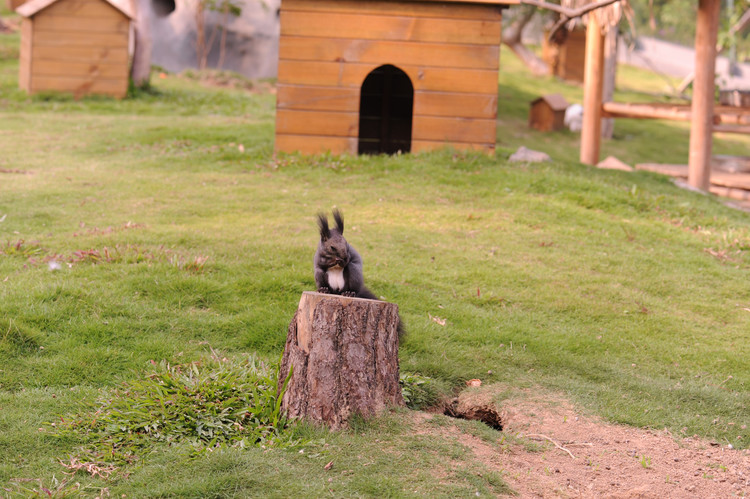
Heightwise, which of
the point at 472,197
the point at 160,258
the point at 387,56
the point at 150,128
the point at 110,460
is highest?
the point at 387,56

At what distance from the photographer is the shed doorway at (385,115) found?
12.8 m

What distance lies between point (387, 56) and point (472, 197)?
259 cm

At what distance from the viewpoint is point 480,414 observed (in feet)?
15.6

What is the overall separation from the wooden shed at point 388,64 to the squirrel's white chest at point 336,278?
6.32 metres

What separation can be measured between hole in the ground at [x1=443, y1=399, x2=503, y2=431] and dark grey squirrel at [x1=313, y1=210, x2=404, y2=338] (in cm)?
63

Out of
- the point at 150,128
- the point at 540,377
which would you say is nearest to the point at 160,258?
the point at 540,377

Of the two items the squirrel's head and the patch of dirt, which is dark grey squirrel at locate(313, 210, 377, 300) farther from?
the patch of dirt

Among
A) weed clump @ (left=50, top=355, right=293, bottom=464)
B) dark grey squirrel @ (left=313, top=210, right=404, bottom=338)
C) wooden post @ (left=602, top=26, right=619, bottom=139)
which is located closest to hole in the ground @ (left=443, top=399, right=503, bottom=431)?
dark grey squirrel @ (left=313, top=210, right=404, bottom=338)

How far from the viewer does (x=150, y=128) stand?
42.3ft

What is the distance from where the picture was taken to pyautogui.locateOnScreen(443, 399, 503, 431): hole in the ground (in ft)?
15.4

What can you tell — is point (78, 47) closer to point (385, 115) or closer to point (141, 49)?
point (141, 49)

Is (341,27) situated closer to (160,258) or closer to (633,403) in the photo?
(160,258)

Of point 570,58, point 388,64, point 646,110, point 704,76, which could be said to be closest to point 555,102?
point 646,110

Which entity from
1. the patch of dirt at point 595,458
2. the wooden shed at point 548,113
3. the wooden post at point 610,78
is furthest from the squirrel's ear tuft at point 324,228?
the wooden post at point 610,78
